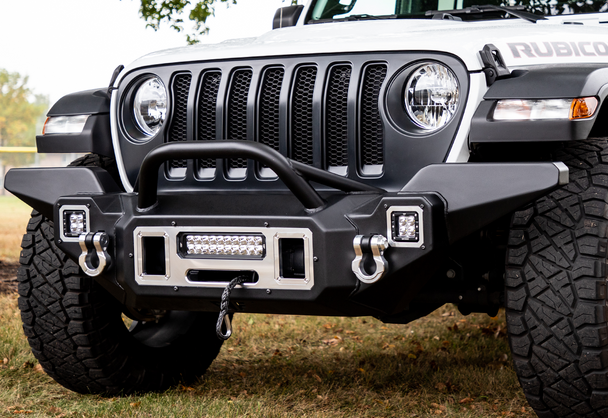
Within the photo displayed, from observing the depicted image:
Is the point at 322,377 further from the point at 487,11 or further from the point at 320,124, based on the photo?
the point at 487,11

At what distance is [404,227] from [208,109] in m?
0.98

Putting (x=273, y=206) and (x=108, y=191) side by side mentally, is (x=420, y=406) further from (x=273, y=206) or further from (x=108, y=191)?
(x=108, y=191)

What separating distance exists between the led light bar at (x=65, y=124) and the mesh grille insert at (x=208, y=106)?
0.53 m

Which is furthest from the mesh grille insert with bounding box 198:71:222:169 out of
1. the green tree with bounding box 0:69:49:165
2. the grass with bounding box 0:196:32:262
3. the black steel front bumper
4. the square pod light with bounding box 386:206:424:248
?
the green tree with bounding box 0:69:49:165

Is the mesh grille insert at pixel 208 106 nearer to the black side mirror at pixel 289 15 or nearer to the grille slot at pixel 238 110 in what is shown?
the grille slot at pixel 238 110

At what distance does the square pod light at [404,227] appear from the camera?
2410mm

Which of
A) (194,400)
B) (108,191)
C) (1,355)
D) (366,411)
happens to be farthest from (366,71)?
(1,355)

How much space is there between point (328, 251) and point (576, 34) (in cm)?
142

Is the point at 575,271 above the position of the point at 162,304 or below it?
above

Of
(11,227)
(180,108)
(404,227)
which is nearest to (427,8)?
(180,108)

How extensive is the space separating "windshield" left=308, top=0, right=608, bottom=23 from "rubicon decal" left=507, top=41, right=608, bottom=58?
721 millimetres

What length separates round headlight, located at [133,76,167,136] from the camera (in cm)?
311

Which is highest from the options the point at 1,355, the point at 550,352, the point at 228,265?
the point at 228,265

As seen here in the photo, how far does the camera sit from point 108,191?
9.68 ft
